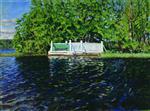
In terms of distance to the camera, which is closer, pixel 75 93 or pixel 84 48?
pixel 75 93

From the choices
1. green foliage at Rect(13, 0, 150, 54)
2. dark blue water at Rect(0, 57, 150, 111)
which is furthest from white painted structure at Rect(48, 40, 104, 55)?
dark blue water at Rect(0, 57, 150, 111)

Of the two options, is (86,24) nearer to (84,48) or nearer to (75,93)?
(84,48)

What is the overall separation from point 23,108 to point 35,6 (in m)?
46.6

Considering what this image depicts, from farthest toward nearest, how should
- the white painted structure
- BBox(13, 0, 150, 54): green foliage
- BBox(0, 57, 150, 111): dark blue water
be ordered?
BBox(13, 0, 150, 54): green foliage → the white painted structure → BBox(0, 57, 150, 111): dark blue water

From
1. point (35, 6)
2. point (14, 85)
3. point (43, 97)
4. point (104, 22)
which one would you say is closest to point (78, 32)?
point (104, 22)

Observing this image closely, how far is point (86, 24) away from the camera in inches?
2285

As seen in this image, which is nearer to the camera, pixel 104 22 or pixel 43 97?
pixel 43 97

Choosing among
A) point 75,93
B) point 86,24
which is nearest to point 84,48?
point 86,24

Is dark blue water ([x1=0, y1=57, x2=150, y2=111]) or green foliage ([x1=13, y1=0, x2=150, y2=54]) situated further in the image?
green foliage ([x1=13, y1=0, x2=150, y2=54])

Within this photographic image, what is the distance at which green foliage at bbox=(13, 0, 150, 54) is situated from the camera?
56.8 m

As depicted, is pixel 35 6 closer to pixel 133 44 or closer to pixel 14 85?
pixel 133 44

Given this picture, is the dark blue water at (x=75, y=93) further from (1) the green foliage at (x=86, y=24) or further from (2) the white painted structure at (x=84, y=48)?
(1) the green foliage at (x=86, y=24)

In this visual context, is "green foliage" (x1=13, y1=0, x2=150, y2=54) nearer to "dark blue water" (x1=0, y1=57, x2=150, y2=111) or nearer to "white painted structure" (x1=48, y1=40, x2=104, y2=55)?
"white painted structure" (x1=48, y1=40, x2=104, y2=55)

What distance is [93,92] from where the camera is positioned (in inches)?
730
